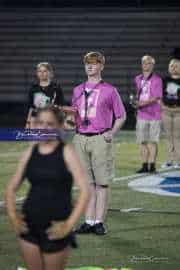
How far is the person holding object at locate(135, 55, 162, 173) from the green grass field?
5.58 feet

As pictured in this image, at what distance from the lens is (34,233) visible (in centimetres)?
565

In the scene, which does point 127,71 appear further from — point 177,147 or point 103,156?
point 103,156

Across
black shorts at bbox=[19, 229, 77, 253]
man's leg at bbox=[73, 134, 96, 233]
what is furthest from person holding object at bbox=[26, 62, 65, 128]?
black shorts at bbox=[19, 229, 77, 253]

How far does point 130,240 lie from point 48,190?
3577 millimetres

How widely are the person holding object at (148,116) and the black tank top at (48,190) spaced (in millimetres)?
8761

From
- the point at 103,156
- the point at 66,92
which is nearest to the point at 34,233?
the point at 103,156

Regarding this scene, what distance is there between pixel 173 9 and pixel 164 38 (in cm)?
200

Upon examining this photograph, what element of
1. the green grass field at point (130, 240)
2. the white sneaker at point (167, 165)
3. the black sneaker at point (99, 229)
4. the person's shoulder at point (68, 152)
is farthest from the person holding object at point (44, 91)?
the person's shoulder at point (68, 152)

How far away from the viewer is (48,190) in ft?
18.5

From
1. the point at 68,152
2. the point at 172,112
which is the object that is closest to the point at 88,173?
the point at 68,152

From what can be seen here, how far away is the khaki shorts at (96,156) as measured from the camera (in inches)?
363

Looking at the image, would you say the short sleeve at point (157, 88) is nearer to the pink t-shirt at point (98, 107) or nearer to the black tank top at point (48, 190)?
the pink t-shirt at point (98, 107)

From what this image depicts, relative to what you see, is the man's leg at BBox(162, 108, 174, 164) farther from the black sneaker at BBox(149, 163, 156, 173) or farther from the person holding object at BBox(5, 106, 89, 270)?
the person holding object at BBox(5, 106, 89, 270)

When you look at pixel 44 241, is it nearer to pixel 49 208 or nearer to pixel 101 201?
pixel 49 208
